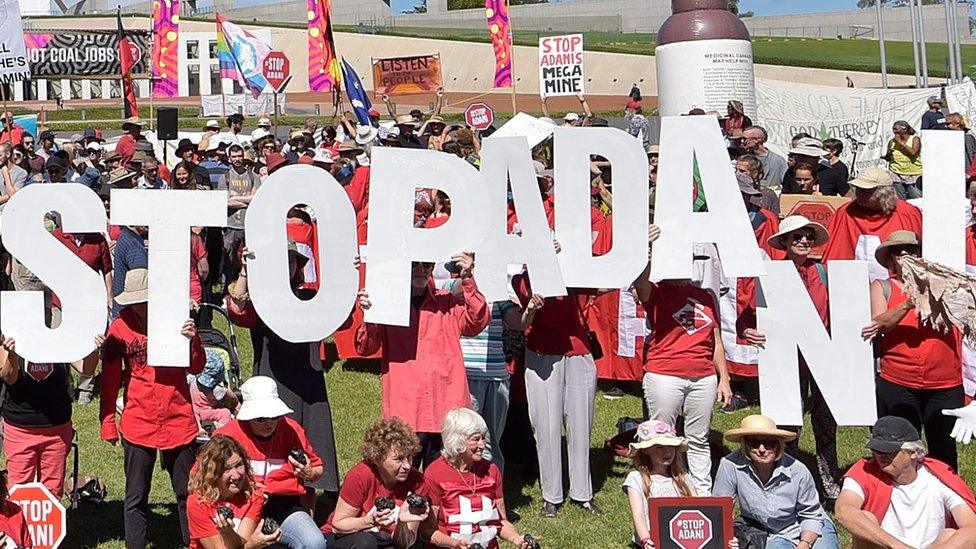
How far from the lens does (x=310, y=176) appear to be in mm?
7637

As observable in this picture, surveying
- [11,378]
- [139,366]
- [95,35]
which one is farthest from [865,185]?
[95,35]

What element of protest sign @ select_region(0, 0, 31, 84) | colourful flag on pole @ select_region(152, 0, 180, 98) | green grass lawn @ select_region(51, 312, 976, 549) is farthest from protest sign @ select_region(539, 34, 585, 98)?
colourful flag on pole @ select_region(152, 0, 180, 98)

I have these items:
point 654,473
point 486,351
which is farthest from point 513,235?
point 654,473

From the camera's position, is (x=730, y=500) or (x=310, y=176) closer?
(x=730, y=500)

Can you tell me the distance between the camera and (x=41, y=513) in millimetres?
7020

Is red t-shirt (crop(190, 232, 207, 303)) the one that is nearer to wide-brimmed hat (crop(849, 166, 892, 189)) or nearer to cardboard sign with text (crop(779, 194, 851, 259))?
wide-brimmed hat (crop(849, 166, 892, 189))

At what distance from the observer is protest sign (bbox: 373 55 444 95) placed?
1063 inches

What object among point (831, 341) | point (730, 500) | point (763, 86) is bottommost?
point (730, 500)

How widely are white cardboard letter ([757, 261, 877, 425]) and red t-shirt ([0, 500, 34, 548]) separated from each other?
4.20m

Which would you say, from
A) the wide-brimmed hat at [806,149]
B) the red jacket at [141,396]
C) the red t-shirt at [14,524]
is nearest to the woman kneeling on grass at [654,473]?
the red jacket at [141,396]

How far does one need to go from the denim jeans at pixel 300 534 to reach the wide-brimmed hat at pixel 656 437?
175cm

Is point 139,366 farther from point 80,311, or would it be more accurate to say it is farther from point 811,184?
point 811,184

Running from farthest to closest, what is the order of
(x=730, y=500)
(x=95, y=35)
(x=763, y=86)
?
(x=95, y=35), (x=763, y=86), (x=730, y=500)

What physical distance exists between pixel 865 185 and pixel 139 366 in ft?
14.7
